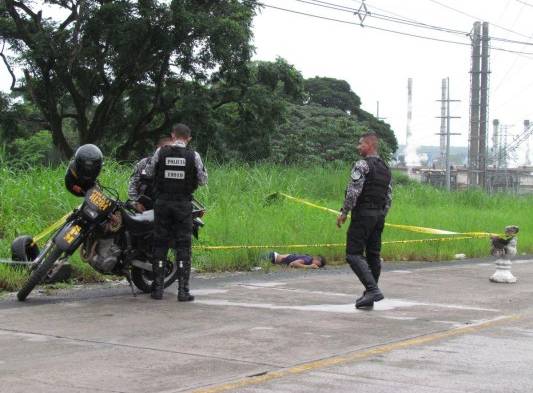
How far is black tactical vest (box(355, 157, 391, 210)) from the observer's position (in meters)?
7.80

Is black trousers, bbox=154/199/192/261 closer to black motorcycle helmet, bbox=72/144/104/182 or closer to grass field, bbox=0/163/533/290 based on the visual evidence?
black motorcycle helmet, bbox=72/144/104/182

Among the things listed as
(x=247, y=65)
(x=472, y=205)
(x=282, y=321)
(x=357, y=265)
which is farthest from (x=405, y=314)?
(x=247, y=65)

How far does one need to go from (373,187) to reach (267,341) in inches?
93.0

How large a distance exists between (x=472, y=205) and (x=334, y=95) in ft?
119

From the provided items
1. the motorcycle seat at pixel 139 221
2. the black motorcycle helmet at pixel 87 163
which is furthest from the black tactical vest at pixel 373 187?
the black motorcycle helmet at pixel 87 163

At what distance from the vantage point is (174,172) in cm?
786

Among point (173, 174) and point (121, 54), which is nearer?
point (173, 174)

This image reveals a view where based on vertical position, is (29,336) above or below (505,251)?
below

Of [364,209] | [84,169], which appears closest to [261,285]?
[364,209]

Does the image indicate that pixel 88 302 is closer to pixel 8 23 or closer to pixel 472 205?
pixel 472 205

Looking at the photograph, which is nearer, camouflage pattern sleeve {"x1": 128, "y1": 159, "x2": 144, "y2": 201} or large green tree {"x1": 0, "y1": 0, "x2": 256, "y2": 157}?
camouflage pattern sleeve {"x1": 128, "y1": 159, "x2": 144, "y2": 201}

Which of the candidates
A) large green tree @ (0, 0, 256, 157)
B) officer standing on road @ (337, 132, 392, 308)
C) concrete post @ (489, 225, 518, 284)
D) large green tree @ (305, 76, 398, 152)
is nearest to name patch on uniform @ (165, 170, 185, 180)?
officer standing on road @ (337, 132, 392, 308)

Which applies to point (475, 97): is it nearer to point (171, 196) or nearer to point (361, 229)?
point (361, 229)

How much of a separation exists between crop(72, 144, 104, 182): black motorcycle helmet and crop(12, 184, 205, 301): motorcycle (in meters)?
0.16
